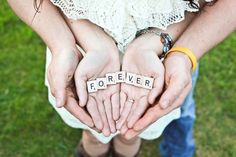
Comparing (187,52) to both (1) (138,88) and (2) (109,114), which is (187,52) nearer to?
(1) (138,88)

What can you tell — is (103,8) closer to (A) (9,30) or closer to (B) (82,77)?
(B) (82,77)

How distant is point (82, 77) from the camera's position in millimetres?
1374

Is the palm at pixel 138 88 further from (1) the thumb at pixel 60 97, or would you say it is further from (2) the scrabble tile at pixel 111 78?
(1) the thumb at pixel 60 97

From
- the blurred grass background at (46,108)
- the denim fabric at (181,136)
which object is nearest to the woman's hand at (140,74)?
the denim fabric at (181,136)

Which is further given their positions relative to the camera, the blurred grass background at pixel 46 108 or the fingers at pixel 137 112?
the blurred grass background at pixel 46 108

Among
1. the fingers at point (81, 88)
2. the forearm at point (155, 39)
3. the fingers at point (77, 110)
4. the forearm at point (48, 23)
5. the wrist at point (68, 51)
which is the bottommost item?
the fingers at point (77, 110)

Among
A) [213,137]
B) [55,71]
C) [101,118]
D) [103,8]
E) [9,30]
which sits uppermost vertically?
[103,8]

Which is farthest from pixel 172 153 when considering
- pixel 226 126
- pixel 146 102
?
pixel 146 102

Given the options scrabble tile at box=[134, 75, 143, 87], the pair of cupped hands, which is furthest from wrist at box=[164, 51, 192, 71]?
scrabble tile at box=[134, 75, 143, 87]

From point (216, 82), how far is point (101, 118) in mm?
1186

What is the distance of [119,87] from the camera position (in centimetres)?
146

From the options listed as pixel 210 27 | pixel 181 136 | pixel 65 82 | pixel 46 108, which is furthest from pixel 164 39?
pixel 46 108

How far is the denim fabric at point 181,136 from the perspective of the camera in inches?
77.2

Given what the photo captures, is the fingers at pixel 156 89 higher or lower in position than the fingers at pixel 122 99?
higher
